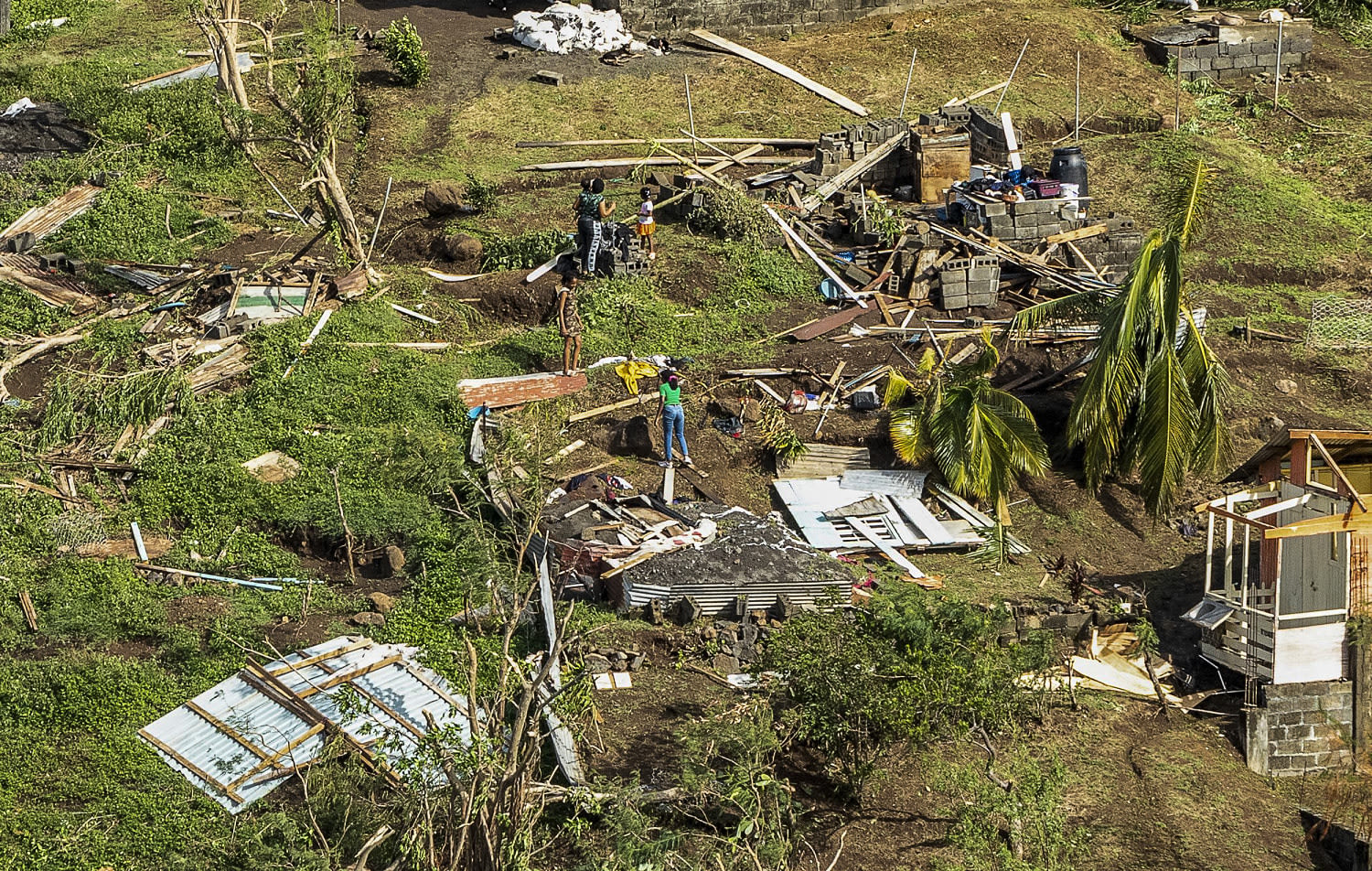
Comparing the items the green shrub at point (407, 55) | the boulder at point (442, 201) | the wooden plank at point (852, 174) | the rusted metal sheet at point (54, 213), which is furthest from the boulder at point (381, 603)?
the green shrub at point (407, 55)

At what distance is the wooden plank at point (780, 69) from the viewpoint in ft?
90.2

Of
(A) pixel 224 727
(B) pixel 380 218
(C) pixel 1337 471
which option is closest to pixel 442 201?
(B) pixel 380 218

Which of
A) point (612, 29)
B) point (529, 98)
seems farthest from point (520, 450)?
point (612, 29)

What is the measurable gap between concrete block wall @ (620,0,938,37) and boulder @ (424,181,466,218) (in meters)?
6.94

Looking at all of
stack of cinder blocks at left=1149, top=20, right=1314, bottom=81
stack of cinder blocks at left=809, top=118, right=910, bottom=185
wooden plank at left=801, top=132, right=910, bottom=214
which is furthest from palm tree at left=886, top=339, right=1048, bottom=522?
stack of cinder blocks at left=1149, top=20, right=1314, bottom=81

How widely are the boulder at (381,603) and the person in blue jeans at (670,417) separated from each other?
387cm

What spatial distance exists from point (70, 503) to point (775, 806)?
9.10m

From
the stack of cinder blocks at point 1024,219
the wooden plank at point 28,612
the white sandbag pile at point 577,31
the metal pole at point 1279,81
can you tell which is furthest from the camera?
the metal pole at point 1279,81

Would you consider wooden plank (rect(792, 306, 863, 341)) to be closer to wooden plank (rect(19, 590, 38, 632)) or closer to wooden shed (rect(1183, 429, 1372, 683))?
wooden shed (rect(1183, 429, 1372, 683))

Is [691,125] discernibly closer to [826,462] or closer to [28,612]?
[826,462]

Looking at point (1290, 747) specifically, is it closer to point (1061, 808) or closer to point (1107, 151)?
point (1061, 808)

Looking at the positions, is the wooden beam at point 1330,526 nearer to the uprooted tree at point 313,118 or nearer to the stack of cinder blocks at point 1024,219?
the stack of cinder blocks at point 1024,219

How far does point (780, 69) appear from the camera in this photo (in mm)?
28391

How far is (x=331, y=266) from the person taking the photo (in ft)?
70.4
